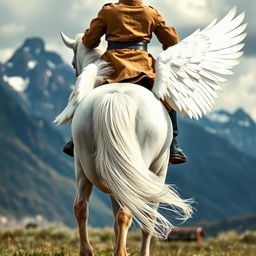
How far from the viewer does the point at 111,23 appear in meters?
8.37

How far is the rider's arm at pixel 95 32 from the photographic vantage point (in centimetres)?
845

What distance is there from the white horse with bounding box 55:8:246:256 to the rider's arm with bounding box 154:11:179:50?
0.24m

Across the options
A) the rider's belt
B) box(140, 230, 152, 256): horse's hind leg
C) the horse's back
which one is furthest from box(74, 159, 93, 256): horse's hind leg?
the rider's belt

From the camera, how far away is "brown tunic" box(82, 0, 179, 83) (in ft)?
27.0

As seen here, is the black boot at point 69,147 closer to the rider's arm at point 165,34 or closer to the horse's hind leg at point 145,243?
the horse's hind leg at point 145,243

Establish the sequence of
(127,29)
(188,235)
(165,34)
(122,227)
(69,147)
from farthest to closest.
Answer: (188,235) → (165,34) → (69,147) → (127,29) → (122,227)

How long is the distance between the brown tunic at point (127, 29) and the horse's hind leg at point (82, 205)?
1.05 metres

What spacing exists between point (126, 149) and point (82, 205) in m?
0.99

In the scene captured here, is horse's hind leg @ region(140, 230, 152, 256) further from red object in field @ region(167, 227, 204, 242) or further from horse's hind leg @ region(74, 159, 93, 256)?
red object in field @ region(167, 227, 204, 242)

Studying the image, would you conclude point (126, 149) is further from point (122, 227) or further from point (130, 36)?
point (130, 36)

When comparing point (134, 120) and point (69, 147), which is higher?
point (134, 120)

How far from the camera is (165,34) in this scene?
8625 mm

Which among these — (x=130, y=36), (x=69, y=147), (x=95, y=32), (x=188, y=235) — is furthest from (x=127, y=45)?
(x=188, y=235)

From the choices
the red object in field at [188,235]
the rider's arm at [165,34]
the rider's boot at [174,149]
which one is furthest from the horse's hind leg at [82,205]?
the red object in field at [188,235]
